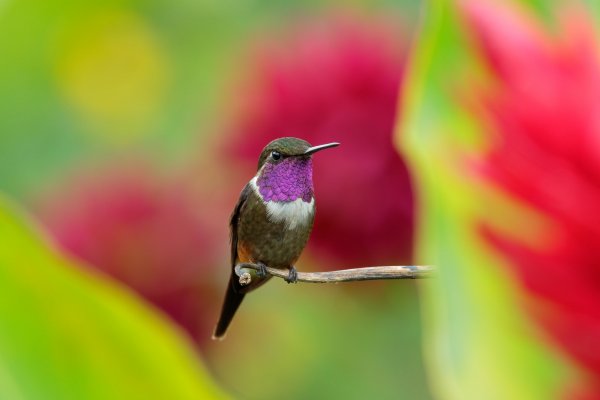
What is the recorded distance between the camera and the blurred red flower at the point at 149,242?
1.43ft

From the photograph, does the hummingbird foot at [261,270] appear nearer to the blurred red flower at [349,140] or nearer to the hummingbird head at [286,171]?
the hummingbird head at [286,171]

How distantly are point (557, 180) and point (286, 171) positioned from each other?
167 mm

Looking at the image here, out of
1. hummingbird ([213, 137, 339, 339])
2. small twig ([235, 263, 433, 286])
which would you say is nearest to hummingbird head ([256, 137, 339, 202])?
hummingbird ([213, 137, 339, 339])

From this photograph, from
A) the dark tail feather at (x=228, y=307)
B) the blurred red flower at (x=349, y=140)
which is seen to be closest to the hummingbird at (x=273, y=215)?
the dark tail feather at (x=228, y=307)

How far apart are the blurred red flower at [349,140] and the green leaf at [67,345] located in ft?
0.93

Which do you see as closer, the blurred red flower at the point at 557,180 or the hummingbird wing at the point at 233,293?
the blurred red flower at the point at 557,180

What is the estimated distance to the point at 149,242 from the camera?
467mm

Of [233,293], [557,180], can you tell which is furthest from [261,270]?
[557,180]

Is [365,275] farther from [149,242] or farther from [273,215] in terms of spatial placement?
[149,242]

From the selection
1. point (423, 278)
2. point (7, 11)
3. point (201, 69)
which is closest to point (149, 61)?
point (201, 69)

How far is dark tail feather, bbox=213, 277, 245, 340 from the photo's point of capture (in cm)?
25

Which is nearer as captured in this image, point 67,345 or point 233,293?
point 67,345

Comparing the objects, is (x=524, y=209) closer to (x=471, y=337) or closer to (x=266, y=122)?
(x=471, y=337)

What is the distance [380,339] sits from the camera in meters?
0.42
